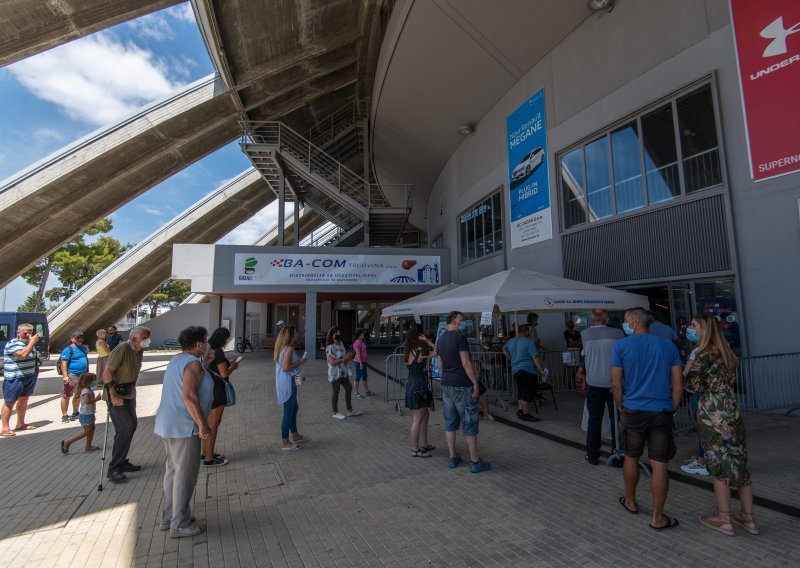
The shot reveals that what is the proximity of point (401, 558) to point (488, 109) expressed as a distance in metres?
16.1

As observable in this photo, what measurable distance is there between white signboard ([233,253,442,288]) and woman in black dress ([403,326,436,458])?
1249 centimetres

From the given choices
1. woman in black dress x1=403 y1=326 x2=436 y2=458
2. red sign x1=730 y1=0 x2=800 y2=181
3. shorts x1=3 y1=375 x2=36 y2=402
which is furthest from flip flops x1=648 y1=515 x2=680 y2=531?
shorts x1=3 y1=375 x2=36 y2=402

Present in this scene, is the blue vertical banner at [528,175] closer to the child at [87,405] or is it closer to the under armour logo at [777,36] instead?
the under armour logo at [777,36]

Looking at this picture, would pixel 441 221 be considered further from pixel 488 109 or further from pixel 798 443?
pixel 798 443

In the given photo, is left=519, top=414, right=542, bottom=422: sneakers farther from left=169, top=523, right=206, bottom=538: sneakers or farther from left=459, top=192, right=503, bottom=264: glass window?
left=459, top=192, right=503, bottom=264: glass window

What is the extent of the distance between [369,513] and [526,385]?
427cm

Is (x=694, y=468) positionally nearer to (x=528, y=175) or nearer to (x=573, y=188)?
(x=573, y=188)

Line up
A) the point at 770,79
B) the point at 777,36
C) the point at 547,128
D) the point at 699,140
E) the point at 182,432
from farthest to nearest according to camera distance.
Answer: the point at 547,128 < the point at 699,140 < the point at 770,79 < the point at 777,36 < the point at 182,432

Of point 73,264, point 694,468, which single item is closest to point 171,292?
point 73,264

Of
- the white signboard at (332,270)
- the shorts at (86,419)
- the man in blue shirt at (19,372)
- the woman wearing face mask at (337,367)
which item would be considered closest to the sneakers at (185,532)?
the shorts at (86,419)

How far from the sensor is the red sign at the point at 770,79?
6695mm

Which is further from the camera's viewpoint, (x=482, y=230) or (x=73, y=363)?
(x=482, y=230)

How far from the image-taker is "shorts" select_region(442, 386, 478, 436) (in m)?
4.66

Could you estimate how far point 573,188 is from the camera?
11.7m
